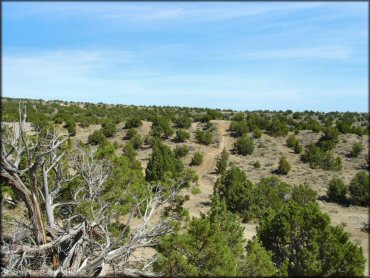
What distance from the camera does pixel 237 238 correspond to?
514 inches

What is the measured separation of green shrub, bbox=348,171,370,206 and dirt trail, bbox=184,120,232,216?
10092 millimetres

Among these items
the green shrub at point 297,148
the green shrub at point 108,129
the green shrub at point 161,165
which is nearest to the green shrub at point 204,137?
the green shrub at point 297,148

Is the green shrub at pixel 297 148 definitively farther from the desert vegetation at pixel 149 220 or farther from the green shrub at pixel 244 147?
the desert vegetation at pixel 149 220

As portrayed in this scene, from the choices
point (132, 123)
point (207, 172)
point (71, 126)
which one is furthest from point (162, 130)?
point (207, 172)

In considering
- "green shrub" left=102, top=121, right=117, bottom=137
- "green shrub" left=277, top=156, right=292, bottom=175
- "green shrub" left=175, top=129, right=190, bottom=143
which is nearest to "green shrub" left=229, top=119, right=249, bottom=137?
"green shrub" left=175, top=129, right=190, bottom=143

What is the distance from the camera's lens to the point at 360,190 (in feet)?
88.3

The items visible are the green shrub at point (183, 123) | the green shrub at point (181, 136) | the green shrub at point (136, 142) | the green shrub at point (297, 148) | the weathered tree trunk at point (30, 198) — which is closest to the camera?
the weathered tree trunk at point (30, 198)

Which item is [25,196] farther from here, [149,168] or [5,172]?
[149,168]

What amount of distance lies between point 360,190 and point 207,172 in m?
14.2

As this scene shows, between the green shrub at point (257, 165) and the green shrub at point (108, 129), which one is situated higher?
the green shrub at point (108, 129)

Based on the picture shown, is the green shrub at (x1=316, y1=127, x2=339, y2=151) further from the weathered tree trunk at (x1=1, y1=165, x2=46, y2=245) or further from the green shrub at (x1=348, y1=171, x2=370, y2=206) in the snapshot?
the weathered tree trunk at (x1=1, y1=165, x2=46, y2=245)

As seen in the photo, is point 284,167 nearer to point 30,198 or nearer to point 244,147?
point 244,147

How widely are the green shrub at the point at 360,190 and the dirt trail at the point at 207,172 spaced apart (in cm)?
1009

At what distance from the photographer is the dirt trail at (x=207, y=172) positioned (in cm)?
2708
